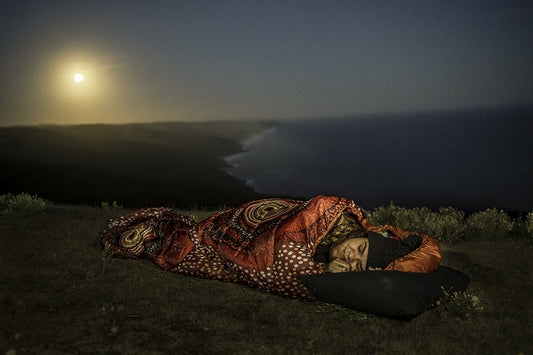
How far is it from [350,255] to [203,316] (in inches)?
68.6

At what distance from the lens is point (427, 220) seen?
263 inches

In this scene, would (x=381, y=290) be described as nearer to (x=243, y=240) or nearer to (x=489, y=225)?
(x=243, y=240)

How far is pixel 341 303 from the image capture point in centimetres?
344

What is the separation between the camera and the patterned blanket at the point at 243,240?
367 centimetres

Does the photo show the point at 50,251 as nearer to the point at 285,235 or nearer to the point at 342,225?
the point at 285,235

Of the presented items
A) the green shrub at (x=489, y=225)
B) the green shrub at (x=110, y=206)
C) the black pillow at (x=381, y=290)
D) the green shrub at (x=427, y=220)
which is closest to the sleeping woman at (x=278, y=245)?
the black pillow at (x=381, y=290)

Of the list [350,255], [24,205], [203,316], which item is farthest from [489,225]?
[24,205]

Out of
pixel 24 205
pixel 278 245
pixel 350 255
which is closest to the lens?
pixel 278 245

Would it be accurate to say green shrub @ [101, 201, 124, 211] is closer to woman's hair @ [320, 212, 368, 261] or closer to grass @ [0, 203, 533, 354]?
grass @ [0, 203, 533, 354]

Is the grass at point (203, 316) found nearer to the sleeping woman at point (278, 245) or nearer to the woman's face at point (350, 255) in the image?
the sleeping woman at point (278, 245)

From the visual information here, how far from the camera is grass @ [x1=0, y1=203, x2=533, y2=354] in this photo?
285cm

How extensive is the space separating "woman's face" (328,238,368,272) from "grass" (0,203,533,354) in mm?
453

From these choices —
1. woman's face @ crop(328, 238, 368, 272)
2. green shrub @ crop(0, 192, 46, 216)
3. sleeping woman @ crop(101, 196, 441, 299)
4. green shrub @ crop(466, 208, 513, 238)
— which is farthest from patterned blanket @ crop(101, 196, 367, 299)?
green shrub @ crop(466, 208, 513, 238)

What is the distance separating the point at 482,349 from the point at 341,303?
→ 1237 millimetres
